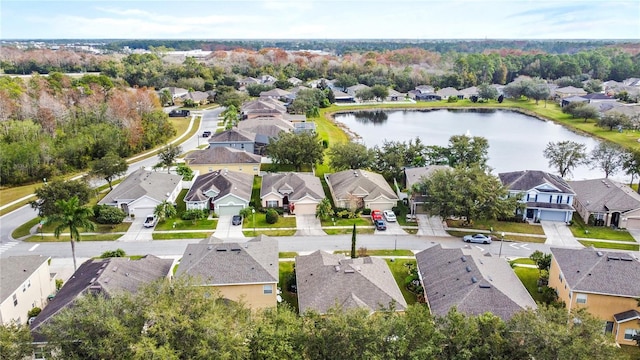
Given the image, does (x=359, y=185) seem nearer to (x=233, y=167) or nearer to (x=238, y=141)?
(x=233, y=167)

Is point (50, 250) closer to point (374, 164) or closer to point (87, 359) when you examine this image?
point (87, 359)


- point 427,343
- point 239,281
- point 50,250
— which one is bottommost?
point 50,250

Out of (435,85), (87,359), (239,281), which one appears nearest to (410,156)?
(239,281)

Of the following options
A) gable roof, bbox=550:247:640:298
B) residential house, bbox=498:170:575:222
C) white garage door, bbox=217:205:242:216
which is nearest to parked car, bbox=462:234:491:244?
residential house, bbox=498:170:575:222

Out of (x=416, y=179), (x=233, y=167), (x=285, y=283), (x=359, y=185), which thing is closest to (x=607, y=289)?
(x=285, y=283)

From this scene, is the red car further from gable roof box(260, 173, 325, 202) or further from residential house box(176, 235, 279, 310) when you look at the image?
residential house box(176, 235, 279, 310)

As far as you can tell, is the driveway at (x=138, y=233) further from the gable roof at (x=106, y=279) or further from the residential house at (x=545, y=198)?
the residential house at (x=545, y=198)
